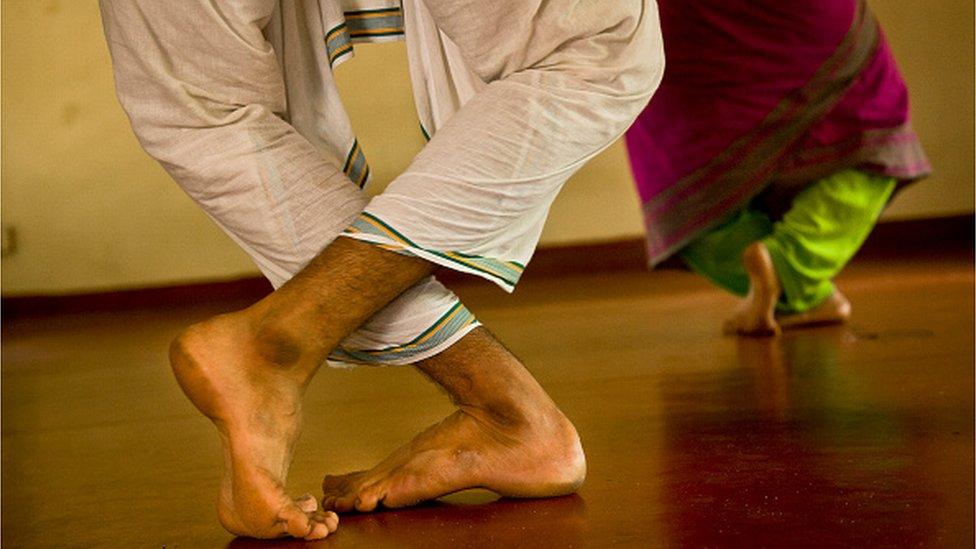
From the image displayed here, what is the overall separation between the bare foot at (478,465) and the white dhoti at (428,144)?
4.0 inches

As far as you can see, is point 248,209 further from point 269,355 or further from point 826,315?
point 826,315

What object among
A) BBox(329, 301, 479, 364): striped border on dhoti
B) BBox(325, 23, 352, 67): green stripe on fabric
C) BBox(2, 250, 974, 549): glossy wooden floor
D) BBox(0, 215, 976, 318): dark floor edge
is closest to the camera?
BBox(2, 250, 974, 549): glossy wooden floor

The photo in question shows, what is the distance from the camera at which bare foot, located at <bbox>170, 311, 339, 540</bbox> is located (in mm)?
1277

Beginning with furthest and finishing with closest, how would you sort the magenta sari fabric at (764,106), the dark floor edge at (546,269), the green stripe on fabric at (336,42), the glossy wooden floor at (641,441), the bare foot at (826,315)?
1. the dark floor edge at (546,269)
2. the bare foot at (826,315)
3. the magenta sari fabric at (764,106)
4. the green stripe on fabric at (336,42)
5. the glossy wooden floor at (641,441)

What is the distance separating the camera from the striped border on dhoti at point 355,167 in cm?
155

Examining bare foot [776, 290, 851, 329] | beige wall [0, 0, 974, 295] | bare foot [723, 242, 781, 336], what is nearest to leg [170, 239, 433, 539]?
bare foot [723, 242, 781, 336]

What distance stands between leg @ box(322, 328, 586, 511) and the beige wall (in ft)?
13.2

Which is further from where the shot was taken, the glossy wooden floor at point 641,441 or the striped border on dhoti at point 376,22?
the striped border on dhoti at point 376,22

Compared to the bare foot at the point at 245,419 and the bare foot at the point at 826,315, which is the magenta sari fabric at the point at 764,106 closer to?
the bare foot at the point at 826,315

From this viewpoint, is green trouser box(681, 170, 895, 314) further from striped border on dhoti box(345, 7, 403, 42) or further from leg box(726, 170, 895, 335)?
striped border on dhoti box(345, 7, 403, 42)

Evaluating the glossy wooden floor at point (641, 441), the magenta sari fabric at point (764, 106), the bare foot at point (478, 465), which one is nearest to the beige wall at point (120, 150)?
the glossy wooden floor at point (641, 441)

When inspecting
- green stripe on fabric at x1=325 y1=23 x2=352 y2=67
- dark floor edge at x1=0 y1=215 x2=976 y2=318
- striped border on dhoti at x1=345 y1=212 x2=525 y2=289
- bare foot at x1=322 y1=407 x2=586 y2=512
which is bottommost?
dark floor edge at x1=0 y1=215 x2=976 y2=318

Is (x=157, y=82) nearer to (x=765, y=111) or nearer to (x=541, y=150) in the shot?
(x=541, y=150)

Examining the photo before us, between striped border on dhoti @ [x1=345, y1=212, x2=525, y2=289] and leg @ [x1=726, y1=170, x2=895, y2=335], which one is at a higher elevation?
striped border on dhoti @ [x1=345, y1=212, x2=525, y2=289]
